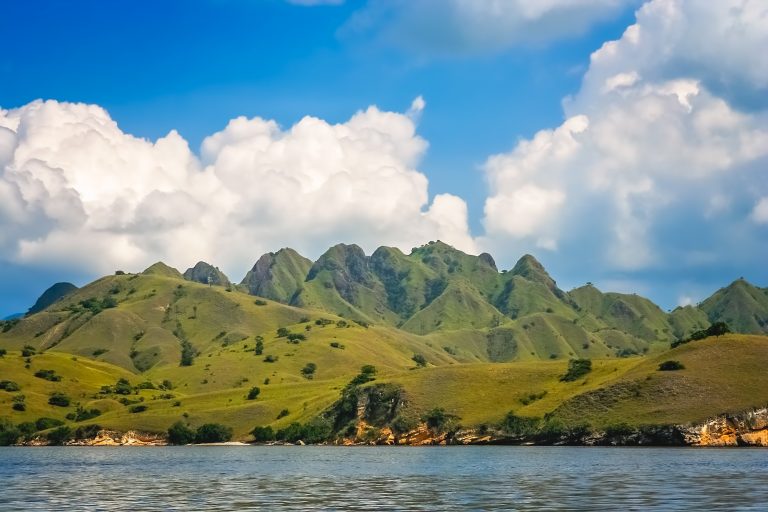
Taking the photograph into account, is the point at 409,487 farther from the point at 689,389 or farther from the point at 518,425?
the point at 518,425

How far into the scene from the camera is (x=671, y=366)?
592ft

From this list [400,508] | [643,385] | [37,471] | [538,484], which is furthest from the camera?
[643,385]

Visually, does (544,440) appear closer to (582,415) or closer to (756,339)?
(582,415)

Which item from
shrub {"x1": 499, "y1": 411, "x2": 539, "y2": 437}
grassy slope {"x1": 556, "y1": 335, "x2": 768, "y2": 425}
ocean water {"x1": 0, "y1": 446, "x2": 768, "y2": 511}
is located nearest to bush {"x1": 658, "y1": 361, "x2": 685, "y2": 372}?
grassy slope {"x1": 556, "y1": 335, "x2": 768, "y2": 425}

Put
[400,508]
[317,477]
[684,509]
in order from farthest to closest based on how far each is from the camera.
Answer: [317,477] < [400,508] < [684,509]

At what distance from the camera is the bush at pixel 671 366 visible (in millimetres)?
179375

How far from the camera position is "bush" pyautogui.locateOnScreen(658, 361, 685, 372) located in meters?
→ 179

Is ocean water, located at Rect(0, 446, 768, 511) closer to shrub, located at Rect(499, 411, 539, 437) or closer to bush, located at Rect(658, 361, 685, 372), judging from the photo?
bush, located at Rect(658, 361, 685, 372)

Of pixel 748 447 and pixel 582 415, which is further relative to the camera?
pixel 582 415

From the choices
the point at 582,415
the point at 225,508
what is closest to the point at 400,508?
the point at 225,508

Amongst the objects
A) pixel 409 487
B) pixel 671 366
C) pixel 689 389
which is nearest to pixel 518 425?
pixel 671 366

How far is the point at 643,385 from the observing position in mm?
177000

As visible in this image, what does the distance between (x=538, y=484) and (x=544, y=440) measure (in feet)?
377

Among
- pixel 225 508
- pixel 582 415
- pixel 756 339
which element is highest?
pixel 756 339
